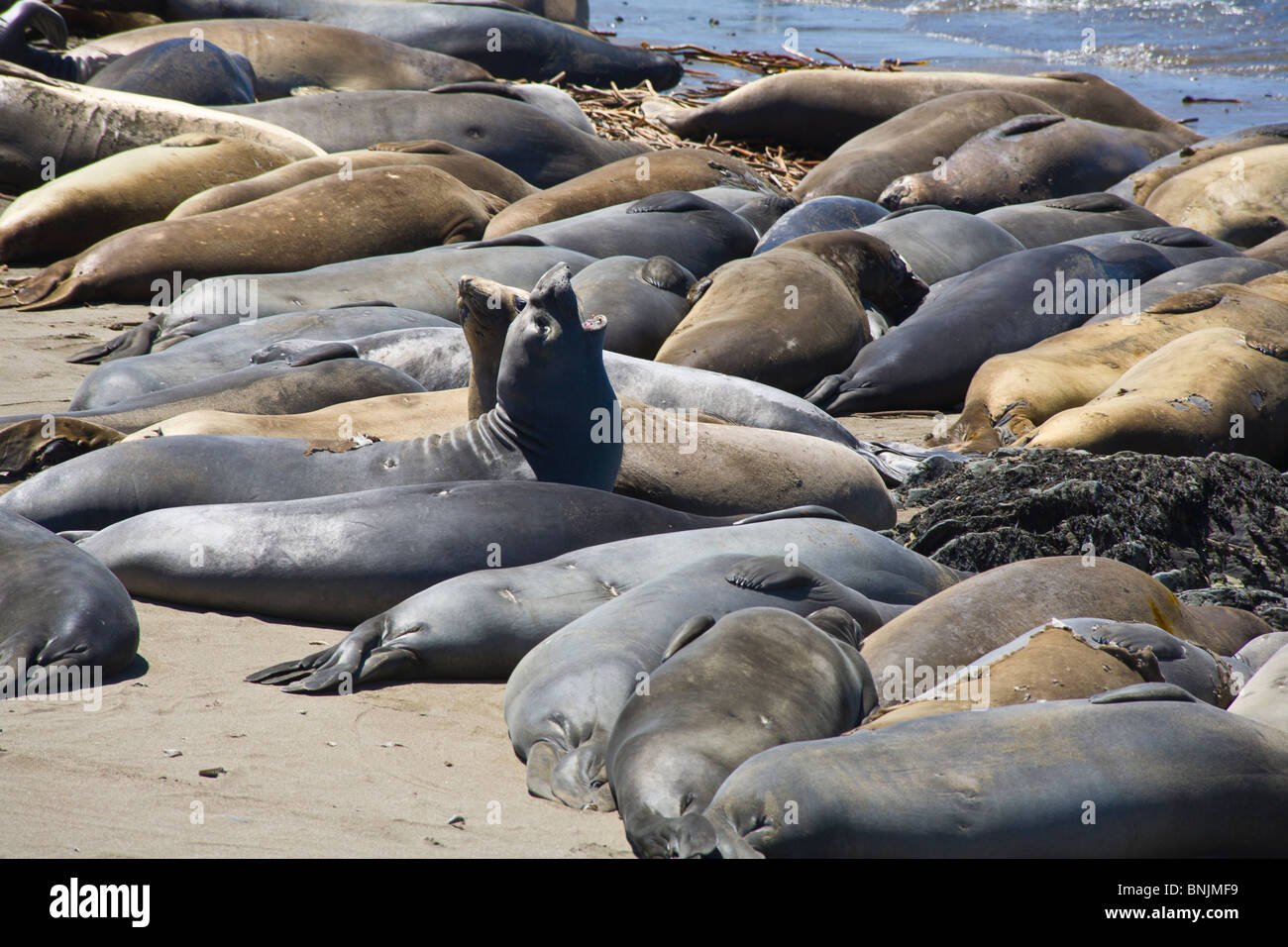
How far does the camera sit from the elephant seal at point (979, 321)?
22.7ft

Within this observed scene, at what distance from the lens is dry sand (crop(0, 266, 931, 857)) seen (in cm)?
241

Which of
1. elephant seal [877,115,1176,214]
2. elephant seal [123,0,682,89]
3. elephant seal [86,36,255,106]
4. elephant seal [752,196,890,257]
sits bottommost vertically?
elephant seal [752,196,890,257]

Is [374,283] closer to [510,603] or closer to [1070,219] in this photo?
[510,603]

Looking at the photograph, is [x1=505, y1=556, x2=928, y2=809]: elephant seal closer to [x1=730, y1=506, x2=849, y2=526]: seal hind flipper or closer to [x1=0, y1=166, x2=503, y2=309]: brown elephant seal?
[x1=730, y1=506, x2=849, y2=526]: seal hind flipper

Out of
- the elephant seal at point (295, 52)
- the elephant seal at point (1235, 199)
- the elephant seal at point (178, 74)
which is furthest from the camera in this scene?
the elephant seal at point (295, 52)

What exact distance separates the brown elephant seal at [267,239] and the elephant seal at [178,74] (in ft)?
8.58

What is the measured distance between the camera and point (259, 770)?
279 centimetres

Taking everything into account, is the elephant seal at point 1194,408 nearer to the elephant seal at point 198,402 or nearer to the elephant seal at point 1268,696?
the elephant seal at point 1268,696

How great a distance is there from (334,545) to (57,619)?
849 mm

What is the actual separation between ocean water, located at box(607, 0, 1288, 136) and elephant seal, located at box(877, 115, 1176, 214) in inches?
173

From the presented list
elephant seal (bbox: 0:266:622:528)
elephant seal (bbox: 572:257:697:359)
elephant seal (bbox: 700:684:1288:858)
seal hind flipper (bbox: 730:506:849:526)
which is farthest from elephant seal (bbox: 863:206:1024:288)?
elephant seal (bbox: 700:684:1288:858)

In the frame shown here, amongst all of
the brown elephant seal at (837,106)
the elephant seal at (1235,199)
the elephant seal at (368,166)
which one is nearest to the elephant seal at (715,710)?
the elephant seal at (368,166)
